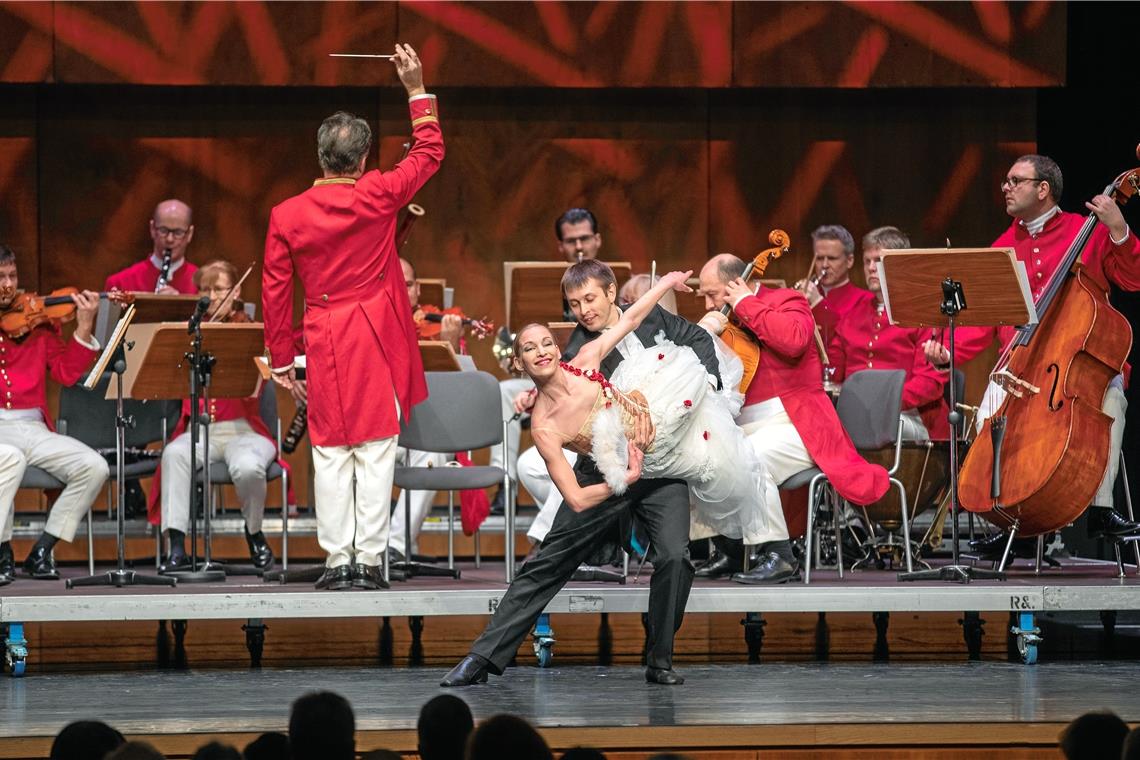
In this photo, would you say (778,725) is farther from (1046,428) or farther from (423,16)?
(423,16)

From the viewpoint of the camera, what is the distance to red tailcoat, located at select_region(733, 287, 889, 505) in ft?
19.1

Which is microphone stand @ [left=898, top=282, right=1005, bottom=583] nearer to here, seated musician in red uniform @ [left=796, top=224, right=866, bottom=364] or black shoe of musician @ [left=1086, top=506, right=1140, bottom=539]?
black shoe of musician @ [left=1086, top=506, right=1140, bottom=539]

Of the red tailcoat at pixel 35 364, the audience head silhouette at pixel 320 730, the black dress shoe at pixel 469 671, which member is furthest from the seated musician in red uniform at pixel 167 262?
the audience head silhouette at pixel 320 730

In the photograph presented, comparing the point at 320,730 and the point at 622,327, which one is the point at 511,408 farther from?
the point at 320,730

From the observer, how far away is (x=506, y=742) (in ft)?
8.97

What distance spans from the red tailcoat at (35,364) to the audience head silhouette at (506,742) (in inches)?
166

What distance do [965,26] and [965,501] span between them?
380 centimetres

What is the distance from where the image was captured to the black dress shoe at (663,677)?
4.88 m

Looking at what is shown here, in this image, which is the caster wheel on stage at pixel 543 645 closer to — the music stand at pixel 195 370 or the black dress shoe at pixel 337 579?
the black dress shoe at pixel 337 579

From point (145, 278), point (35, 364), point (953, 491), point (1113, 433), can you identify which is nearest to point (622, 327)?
point (953, 491)

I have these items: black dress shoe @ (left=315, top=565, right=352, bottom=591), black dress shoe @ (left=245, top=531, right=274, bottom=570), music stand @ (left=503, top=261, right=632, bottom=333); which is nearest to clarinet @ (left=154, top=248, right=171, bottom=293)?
black dress shoe @ (left=245, top=531, right=274, bottom=570)

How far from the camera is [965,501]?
5.77 meters

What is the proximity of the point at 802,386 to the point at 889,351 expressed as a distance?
105cm

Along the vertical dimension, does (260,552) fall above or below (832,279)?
below
